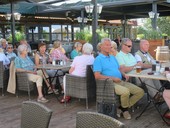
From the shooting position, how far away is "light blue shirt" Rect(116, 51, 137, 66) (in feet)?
13.8

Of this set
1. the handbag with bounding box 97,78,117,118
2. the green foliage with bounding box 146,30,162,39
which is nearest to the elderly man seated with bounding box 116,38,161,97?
the handbag with bounding box 97,78,117,118

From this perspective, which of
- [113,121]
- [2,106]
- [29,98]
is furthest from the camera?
[29,98]

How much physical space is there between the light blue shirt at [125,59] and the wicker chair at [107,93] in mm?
594

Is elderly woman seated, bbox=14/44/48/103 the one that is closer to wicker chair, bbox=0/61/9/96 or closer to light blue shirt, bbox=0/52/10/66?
wicker chair, bbox=0/61/9/96

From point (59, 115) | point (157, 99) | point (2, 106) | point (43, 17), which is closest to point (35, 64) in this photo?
point (2, 106)

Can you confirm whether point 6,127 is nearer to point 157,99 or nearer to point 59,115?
point 59,115

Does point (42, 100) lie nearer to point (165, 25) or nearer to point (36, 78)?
point (36, 78)

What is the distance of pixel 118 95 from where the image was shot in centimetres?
374

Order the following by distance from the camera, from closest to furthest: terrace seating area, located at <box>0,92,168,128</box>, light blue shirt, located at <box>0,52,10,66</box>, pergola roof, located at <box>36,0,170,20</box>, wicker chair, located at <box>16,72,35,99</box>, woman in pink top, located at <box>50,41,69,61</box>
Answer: terrace seating area, located at <box>0,92,168,128</box>
wicker chair, located at <box>16,72,35,99</box>
light blue shirt, located at <box>0,52,10,66</box>
woman in pink top, located at <box>50,41,69,61</box>
pergola roof, located at <box>36,0,170,20</box>

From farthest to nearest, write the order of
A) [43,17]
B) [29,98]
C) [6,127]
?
[43,17], [29,98], [6,127]

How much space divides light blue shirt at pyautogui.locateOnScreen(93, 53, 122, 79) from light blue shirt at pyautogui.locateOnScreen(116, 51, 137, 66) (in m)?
0.24

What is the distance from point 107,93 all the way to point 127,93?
28cm

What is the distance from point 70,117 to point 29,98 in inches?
55.7

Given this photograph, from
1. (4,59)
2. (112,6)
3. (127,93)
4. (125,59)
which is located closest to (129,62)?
(125,59)
